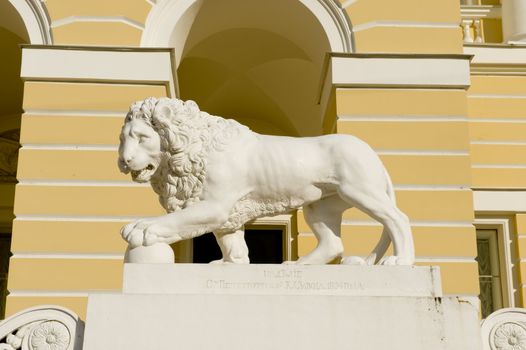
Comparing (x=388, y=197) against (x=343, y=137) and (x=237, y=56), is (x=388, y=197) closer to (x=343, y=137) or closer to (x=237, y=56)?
(x=343, y=137)

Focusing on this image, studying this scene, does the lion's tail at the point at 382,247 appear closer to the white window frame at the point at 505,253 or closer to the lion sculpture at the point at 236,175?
the lion sculpture at the point at 236,175

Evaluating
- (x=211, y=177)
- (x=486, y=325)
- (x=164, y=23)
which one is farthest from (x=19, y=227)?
(x=486, y=325)

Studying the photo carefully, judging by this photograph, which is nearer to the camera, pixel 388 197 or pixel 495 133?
pixel 388 197

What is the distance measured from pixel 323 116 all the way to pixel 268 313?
5861mm

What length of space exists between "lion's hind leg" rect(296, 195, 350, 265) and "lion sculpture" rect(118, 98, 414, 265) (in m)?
0.01

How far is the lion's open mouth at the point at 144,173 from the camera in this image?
573cm

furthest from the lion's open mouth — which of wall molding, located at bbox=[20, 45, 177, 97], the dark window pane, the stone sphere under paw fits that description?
the dark window pane

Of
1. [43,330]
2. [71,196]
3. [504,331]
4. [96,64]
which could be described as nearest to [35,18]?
[96,64]

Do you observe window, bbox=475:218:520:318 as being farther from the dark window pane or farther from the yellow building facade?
the dark window pane

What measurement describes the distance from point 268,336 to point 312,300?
0.38 meters

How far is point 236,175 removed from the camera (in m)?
5.70

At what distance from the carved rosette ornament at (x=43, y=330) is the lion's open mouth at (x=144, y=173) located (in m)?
1.06

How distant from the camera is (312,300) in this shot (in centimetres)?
527

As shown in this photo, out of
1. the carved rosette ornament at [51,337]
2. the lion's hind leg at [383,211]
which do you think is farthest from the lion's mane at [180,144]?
the carved rosette ornament at [51,337]
